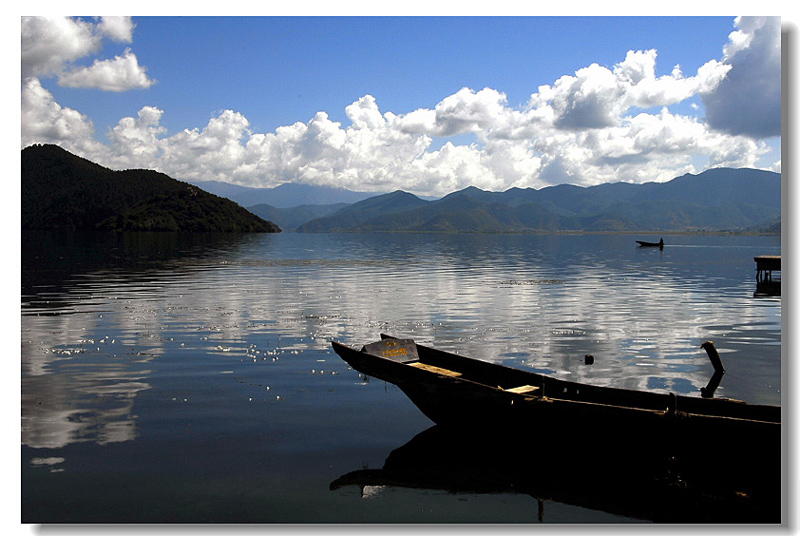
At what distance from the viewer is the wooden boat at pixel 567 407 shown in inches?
465

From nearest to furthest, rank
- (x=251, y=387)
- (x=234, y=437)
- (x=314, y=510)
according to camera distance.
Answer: (x=314, y=510)
(x=234, y=437)
(x=251, y=387)

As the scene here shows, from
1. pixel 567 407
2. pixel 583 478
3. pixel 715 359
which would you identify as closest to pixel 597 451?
pixel 583 478

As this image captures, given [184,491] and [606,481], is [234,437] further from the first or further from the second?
[606,481]

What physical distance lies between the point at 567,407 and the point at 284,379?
10.4m

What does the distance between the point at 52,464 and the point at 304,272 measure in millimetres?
54472

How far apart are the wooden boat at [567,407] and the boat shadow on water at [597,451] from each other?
0.02 metres

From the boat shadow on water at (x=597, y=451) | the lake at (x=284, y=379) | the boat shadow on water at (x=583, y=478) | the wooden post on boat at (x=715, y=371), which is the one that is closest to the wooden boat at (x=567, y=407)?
the boat shadow on water at (x=597, y=451)

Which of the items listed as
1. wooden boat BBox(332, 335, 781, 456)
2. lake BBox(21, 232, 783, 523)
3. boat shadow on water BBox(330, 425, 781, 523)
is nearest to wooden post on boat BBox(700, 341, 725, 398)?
lake BBox(21, 232, 783, 523)

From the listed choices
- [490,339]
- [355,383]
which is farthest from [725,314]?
[355,383]

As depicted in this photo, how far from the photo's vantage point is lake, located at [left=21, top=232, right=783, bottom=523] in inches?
464

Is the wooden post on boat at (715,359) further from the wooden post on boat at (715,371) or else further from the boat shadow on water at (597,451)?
the boat shadow on water at (597,451)

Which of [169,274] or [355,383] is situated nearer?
[355,383]

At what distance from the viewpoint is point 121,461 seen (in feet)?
43.7

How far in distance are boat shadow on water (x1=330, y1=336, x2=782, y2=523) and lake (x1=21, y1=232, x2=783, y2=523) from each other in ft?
1.82
